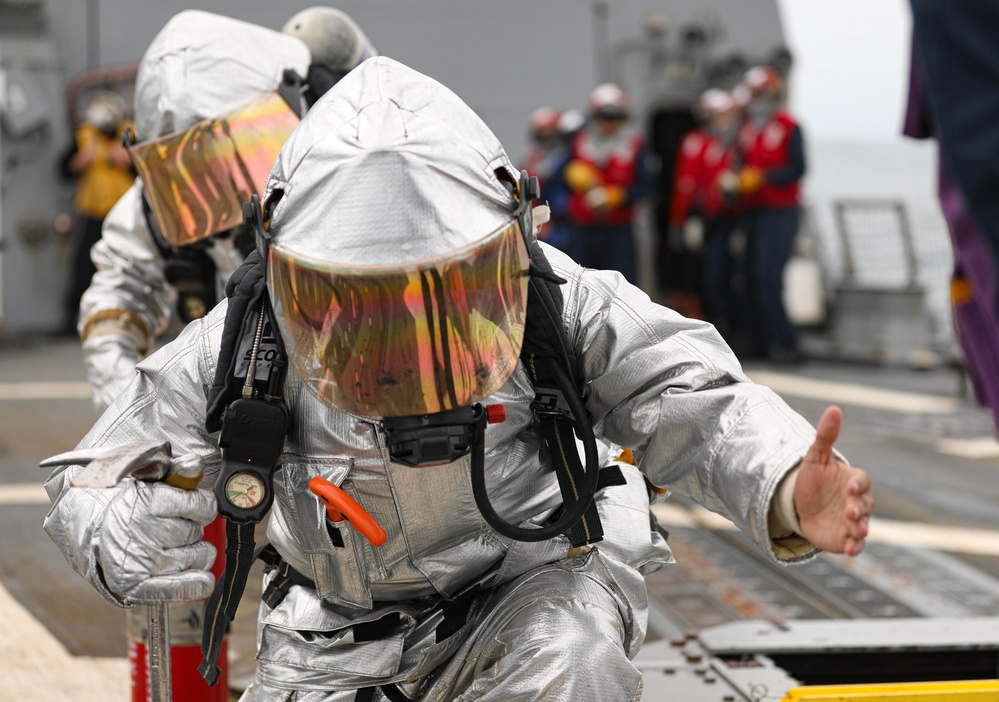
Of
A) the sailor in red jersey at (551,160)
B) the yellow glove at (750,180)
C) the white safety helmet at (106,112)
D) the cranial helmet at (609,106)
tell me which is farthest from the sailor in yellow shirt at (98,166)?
the yellow glove at (750,180)

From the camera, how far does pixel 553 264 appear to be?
1855 millimetres

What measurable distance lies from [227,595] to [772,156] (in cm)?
786

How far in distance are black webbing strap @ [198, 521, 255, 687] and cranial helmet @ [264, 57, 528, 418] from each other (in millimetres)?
307

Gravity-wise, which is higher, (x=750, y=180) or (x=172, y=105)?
(x=172, y=105)

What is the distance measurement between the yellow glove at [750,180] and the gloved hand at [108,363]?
6951 mm

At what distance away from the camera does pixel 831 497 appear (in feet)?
4.64

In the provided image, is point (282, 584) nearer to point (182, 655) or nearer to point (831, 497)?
point (182, 655)

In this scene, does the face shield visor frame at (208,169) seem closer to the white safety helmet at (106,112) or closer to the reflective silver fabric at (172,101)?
the reflective silver fabric at (172,101)

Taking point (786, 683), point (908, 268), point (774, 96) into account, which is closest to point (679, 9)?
point (774, 96)

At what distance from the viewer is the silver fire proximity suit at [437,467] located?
155 cm

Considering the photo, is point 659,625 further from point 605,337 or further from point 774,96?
point 774,96

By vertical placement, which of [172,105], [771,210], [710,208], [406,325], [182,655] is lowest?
[710,208]

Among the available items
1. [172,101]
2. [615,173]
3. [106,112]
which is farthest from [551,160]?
[172,101]

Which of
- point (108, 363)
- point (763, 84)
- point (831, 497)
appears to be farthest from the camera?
point (763, 84)
